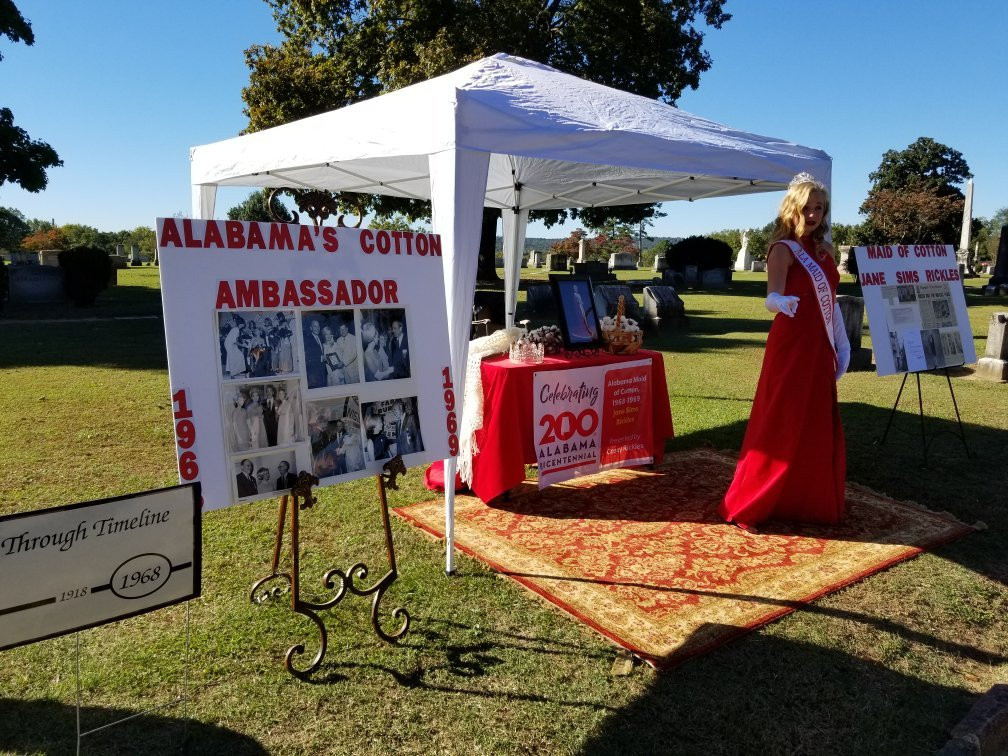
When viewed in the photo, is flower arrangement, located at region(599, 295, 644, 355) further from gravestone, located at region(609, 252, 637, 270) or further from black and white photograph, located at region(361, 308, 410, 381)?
gravestone, located at region(609, 252, 637, 270)

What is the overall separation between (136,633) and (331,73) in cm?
1902

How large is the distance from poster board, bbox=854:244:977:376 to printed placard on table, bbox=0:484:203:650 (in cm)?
441

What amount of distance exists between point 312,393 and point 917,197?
42688 millimetres

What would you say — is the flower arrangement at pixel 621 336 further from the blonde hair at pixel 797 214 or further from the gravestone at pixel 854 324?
the gravestone at pixel 854 324

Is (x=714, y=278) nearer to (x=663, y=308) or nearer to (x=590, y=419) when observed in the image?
(x=663, y=308)

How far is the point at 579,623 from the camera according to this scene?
295 cm

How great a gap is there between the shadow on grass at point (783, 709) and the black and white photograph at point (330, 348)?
1558 mm

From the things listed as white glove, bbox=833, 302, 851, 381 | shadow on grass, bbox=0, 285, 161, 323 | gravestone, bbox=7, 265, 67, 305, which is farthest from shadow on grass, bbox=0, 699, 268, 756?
gravestone, bbox=7, 265, 67, 305

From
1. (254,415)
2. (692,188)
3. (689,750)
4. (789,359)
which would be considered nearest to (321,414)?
(254,415)

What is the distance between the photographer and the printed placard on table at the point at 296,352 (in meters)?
2.18

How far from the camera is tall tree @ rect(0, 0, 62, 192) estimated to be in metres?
14.9

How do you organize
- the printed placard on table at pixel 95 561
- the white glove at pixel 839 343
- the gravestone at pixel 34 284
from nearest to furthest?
the printed placard on table at pixel 95 561
the white glove at pixel 839 343
the gravestone at pixel 34 284

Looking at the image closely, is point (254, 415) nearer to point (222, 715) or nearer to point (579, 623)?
point (222, 715)

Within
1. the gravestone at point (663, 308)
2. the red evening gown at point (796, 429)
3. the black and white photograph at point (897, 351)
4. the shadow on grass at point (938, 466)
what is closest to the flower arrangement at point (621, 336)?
the red evening gown at point (796, 429)
